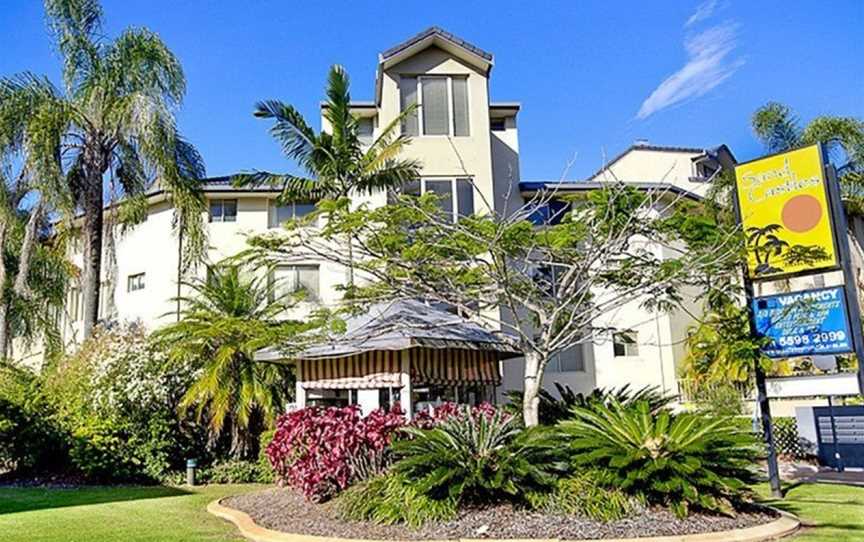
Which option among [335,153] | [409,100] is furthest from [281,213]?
[409,100]

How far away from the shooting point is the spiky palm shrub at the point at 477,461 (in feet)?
32.0

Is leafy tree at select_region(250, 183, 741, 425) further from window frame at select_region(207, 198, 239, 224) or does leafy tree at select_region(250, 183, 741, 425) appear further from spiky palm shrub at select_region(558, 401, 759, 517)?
window frame at select_region(207, 198, 239, 224)

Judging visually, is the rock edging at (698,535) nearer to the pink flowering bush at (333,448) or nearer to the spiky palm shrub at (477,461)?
the spiky palm shrub at (477,461)

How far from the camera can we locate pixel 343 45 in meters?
19.1

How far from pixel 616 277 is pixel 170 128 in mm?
14126

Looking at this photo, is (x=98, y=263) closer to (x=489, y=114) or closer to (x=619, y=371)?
(x=489, y=114)

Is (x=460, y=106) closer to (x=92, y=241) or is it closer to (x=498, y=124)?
(x=498, y=124)

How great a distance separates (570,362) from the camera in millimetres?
24641

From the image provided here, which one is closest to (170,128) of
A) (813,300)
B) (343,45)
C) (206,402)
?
(343,45)

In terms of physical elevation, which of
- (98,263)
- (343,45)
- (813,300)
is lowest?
(813,300)

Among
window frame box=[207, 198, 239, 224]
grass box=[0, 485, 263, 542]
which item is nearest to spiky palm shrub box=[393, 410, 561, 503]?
grass box=[0, 485, 263, 542]

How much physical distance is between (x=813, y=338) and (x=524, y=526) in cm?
689

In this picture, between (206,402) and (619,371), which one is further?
(619,371)

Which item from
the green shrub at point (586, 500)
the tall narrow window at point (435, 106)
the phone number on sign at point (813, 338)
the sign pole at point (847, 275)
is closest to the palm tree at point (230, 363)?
the tall narrow window at point (435, 106)
